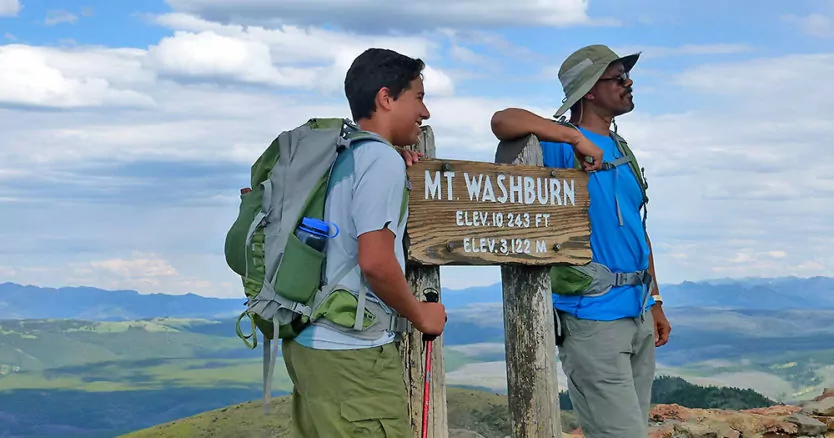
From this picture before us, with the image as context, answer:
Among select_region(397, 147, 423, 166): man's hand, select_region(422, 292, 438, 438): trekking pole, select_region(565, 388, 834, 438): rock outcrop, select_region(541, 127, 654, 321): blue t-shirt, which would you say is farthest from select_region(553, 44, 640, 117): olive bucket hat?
select_region(565, 388, 834, 438): rock outcrop

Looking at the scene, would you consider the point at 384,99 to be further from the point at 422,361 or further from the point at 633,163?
the point at 633,163

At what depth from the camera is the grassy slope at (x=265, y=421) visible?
10938mm

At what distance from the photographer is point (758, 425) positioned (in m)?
10.1

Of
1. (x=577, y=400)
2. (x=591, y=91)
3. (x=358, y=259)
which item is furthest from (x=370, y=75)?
(x=577, y=400)

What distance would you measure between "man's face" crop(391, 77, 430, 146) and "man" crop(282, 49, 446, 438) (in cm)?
24

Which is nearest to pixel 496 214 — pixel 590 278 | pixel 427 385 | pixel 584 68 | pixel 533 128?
pixel 533 128

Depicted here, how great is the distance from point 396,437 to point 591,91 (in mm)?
2710

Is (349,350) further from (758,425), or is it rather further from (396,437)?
(758,425)

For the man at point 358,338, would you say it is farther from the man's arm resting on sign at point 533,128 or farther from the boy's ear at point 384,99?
the man's arm resting on sign at point 533,128

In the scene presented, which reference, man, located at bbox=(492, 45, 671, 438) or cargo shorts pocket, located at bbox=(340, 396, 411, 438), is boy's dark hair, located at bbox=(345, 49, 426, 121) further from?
man, located at bbox=(492, 45, 671, 438)

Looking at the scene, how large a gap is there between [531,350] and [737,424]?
19.5 ft

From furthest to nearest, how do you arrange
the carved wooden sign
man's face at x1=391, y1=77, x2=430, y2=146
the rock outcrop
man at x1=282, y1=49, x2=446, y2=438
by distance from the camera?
the rock outcrop, the carved wooden sign, man's face at x1=391, y1=77, x2=430, y2=146, man at x1=282, y1=49, x2=446, y2=438

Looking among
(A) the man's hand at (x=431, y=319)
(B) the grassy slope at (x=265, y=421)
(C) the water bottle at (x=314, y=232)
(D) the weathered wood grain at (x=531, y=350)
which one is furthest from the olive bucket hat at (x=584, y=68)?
(B) the grassy slope at (x=265, y=421)

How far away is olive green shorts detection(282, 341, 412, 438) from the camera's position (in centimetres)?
377
